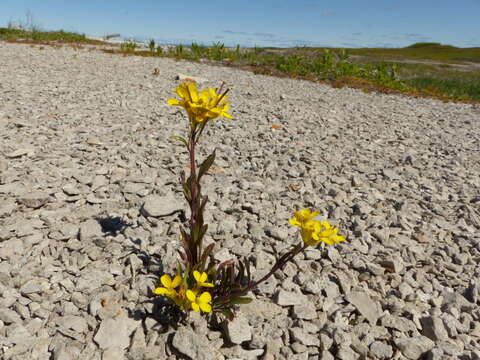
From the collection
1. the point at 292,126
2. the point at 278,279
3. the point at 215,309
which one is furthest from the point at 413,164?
the point at 215,309

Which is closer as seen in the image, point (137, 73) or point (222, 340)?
point (222, 340)

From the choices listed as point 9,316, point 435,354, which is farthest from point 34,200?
point 435,354

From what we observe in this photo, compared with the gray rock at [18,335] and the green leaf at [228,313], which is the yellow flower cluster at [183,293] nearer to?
the green leaf at [228,313]

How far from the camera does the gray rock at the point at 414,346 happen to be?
2.35 metres

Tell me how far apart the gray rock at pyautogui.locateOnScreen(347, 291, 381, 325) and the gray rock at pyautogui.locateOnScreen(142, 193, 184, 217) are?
188 centimetres

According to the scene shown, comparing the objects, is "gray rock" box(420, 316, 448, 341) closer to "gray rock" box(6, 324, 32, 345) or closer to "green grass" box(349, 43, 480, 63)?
"gray rock" box(6, 324, 32, 345)

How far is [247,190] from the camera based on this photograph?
434 centimetres

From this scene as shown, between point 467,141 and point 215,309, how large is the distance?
703 cm

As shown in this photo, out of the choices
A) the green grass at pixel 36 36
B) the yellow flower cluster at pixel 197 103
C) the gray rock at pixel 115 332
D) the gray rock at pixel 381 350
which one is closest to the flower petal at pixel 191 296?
the gray rock at pixel 115 332

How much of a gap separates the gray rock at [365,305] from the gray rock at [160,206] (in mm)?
1879

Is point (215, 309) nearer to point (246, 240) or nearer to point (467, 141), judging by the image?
point (246, 240)

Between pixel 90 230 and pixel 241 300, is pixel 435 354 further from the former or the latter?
pixel 90 230

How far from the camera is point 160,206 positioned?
3613mm

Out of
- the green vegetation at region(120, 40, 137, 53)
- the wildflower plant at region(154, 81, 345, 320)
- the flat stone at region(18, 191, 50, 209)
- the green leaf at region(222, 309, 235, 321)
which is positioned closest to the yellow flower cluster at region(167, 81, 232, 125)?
the wildflower plant at region(154, 81, 345, 320)
